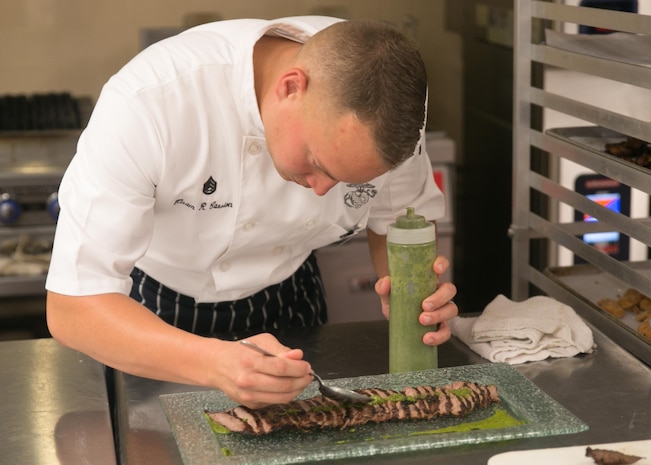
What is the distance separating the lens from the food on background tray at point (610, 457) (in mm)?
1222

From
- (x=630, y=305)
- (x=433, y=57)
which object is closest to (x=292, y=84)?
(x=630, y=305)

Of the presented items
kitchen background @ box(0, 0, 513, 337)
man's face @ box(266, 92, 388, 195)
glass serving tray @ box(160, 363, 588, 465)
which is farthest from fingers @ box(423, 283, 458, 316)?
kitchen background @ box(0, 0, 513, 337)

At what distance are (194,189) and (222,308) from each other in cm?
33

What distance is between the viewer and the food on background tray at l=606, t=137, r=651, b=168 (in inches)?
65.7

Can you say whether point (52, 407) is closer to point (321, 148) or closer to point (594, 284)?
point (321, 148)

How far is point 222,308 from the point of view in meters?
1.88

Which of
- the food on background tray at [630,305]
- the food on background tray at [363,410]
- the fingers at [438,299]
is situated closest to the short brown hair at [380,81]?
the fingers at [438,299]

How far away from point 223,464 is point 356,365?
0.44 metres

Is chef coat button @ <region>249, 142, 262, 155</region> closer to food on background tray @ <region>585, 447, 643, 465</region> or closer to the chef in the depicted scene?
the chef

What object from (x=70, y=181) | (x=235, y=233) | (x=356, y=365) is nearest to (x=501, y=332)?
(x=356, y=365)

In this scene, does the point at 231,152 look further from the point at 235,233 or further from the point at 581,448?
the point at 581,448

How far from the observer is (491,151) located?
3238 millimetres

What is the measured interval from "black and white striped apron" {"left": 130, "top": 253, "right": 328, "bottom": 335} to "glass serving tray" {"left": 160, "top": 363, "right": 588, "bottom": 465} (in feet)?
1.38

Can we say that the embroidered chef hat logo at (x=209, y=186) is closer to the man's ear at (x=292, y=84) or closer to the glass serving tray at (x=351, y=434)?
the man's ear at (x=292, y=84)
